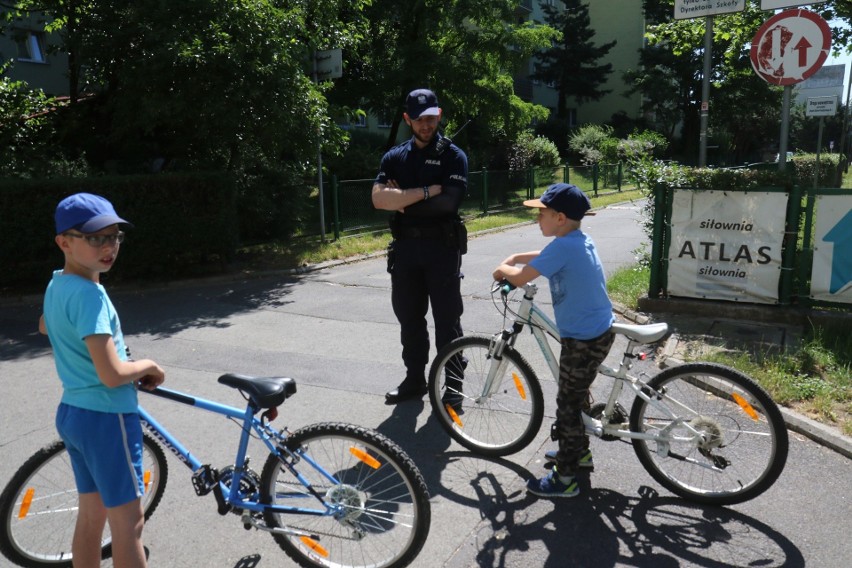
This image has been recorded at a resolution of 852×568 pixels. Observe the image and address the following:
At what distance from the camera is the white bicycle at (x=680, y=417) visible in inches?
135

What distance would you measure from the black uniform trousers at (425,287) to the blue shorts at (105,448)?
2.54 meters

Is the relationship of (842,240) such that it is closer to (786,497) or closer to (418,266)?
(786,497)

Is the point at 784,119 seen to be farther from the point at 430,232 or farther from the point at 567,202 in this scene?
the point at 567,202

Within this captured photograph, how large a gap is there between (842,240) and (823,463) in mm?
2992

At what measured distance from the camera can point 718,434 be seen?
3492 mm

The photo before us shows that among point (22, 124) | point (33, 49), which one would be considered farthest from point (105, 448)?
point (33, 49)

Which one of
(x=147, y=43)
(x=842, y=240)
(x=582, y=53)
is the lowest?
(x=842, y=240)

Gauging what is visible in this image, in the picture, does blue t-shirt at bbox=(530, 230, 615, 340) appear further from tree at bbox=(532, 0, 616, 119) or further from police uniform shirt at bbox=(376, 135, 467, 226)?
tree at bbox=(532, 0, 616, 119)

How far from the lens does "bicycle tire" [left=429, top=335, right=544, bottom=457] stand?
159 inches

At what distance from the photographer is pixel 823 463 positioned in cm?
401

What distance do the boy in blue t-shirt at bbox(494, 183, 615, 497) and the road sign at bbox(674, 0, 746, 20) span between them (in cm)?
550

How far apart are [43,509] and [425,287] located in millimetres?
2713

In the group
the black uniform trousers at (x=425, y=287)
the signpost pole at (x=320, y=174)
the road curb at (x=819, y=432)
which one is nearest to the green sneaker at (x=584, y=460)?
the road curb at (x=819, y=432)

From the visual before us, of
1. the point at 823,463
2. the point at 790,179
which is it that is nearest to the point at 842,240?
the point at 790,179
